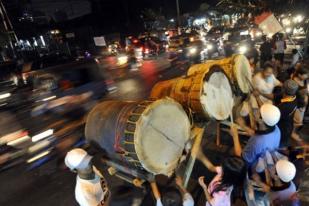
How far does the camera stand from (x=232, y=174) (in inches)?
126

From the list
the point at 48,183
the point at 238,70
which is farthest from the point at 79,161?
the point at 238,70

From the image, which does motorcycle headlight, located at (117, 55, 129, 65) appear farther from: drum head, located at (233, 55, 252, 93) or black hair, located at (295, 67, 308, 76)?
black hair, located at (295, 67, 308, 76)

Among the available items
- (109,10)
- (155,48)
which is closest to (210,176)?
(155,48)

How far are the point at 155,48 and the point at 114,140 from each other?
1965cm

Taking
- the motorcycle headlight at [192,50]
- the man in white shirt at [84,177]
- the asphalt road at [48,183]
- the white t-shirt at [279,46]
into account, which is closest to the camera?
the man in white shirt at [84,177]

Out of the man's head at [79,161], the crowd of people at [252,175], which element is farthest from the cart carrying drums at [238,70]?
the man's head at [79,161]

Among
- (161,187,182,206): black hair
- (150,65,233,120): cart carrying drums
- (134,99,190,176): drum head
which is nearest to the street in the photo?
(161,187,182,206): black hair

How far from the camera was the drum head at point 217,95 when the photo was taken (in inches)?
153

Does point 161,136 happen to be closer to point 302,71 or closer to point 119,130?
point 119,130

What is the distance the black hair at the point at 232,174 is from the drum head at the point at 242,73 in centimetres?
207

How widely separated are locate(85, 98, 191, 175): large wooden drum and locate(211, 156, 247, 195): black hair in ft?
2.05

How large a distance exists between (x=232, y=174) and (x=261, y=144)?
1.63ft

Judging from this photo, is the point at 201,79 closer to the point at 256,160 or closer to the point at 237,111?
the point at 256,160

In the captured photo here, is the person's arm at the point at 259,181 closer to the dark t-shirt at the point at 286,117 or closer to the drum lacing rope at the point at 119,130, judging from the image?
the dark t-shirt at the point at 286,117
